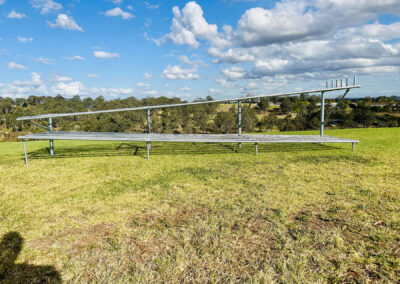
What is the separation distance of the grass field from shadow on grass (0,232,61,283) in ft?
0.04

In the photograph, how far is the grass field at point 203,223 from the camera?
2.16m

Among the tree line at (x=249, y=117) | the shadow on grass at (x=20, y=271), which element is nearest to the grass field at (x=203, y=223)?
the shadow on grass at (x=20, y=271)

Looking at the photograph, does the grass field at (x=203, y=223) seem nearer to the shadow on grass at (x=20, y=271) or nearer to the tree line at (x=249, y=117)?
the shadow on grass at (x=20, y=271)

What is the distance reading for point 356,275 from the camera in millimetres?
2051

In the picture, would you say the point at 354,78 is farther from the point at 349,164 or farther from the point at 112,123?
the point at 112,123

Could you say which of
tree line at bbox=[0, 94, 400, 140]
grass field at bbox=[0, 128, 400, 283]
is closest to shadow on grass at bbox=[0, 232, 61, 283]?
grass field at bbox=[0, 128, 400, 283]

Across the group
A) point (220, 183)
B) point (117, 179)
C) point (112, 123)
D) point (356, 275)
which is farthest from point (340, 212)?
point (112, 123)

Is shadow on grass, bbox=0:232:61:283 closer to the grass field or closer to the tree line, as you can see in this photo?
the grass field

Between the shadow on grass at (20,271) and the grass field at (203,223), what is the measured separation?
0.04ft

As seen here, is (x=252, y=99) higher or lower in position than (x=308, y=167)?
higher

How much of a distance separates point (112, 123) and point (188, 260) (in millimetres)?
30385

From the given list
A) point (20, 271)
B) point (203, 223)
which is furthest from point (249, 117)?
point (20, 271)

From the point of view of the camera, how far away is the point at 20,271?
2188 millimetres

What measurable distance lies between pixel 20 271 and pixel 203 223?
5.89 ft
